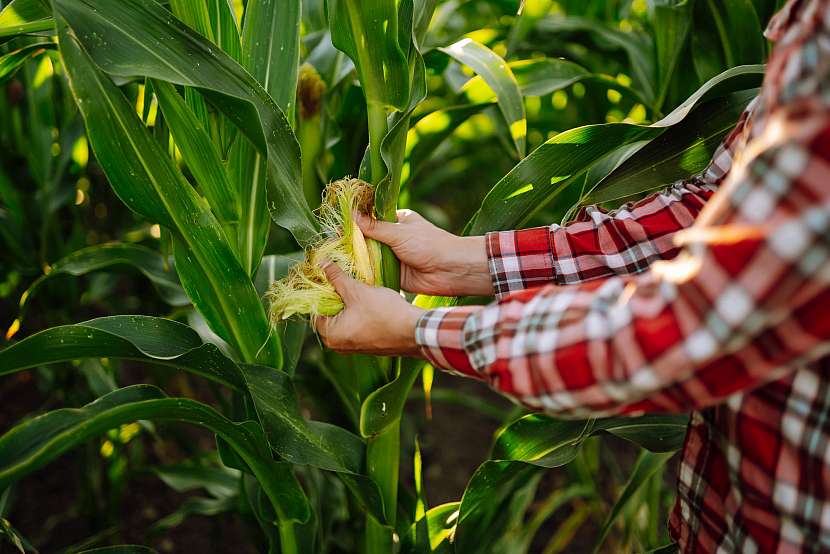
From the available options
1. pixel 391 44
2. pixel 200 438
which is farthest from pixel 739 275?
pixel 200 438

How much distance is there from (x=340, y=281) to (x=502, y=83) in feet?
1.20

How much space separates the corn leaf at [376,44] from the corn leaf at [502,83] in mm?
194

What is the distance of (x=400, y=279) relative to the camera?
0.88 m

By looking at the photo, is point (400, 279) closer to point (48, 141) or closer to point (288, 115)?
point (288, 115)

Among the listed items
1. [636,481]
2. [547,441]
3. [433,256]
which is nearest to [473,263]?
[433,256]

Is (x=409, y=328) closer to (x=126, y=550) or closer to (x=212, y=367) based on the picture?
(x=212, y=367)

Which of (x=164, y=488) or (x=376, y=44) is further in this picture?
(x=164, y=488)

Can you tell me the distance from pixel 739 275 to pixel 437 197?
2.51 meters

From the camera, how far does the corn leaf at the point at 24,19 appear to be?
0.79 meters

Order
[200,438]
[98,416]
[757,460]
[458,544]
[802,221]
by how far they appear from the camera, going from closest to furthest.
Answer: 1. [802,221]
2. [757,460]
3. [98,416]
4. [458,544]
5. [200,438]

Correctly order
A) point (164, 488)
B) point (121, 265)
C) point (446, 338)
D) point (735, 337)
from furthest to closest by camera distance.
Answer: point (164, 488)
point (121, 265)
point (446, 338)
point (735, 337)

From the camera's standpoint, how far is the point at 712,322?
0.47 metres

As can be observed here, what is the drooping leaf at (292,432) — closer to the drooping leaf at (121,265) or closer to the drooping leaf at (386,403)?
the drooping leaf at (386,403)

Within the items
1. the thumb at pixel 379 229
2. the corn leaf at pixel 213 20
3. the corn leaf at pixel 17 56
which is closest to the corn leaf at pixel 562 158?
the thumb at pixel 379 229
